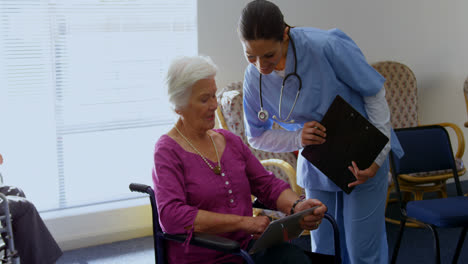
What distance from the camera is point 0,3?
317cm

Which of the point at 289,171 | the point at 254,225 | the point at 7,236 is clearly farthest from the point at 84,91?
the point at 254,225

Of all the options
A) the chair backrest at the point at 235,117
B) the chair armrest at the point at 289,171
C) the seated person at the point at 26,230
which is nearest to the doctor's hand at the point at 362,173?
the chair armrest at the point at 289,171

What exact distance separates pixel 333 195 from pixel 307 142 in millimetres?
260

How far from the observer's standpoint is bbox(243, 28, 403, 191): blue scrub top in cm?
187

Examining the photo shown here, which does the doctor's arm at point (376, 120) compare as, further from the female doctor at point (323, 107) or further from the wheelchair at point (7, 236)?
the wheelchair at point (7, 236)

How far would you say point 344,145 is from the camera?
194cm

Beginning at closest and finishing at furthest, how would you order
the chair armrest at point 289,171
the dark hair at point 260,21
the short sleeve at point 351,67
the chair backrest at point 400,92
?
the dark hair at point 260,21, the short sleeve at point 351,67, the chair armrest at point 289,171, the chair backrest at point 400,92

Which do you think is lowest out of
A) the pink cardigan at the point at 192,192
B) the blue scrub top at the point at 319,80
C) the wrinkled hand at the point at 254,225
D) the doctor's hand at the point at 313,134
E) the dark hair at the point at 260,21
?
the wrinkled hand at the point at 254,225

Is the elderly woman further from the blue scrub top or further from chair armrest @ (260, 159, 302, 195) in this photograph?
chair armrest @ (260, 159, 302, 195)

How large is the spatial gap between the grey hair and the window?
4.80 feet

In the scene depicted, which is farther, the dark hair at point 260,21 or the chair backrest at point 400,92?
the chair backrest at point 400,92

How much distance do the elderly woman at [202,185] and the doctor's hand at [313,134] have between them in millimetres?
203

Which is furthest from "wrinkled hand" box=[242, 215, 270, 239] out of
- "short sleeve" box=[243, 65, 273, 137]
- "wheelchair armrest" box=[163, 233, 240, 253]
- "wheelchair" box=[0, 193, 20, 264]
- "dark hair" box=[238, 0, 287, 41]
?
"wheelchair" box=[0, 193, 20, 264]

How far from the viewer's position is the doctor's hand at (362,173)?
1.90m
